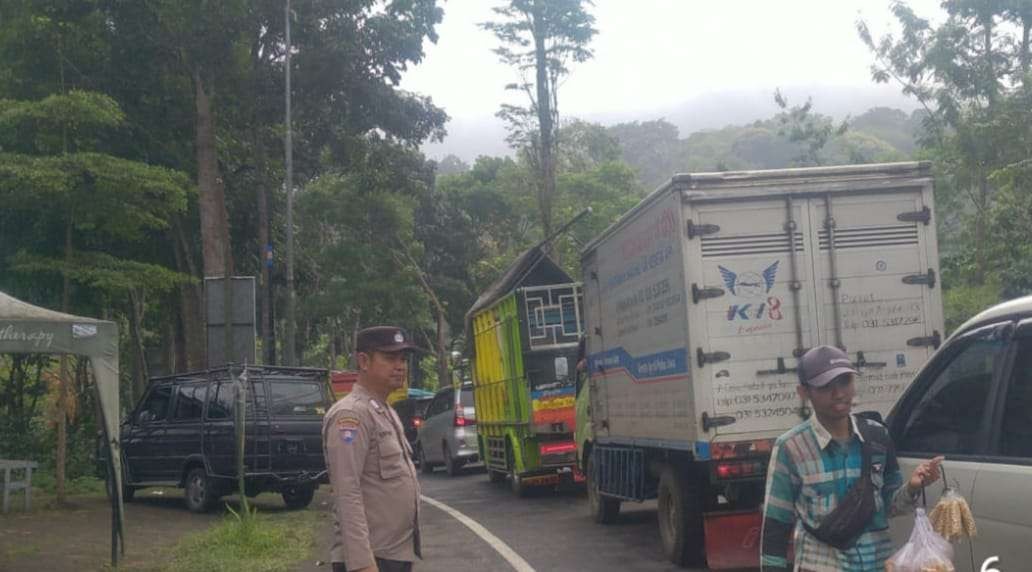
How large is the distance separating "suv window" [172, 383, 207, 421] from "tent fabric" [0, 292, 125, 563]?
4886 millimetres

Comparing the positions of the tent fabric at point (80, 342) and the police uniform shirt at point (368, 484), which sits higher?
the tent fabric at point (80, 342)

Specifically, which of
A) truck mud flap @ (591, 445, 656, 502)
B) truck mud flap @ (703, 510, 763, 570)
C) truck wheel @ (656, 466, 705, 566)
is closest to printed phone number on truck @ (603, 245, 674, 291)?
truck mud flap @ (591, 445, 656, 502)

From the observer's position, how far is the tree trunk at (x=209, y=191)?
75.0 feet

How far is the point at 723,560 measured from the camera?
31.0 feet

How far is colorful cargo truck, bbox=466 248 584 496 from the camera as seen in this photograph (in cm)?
1698

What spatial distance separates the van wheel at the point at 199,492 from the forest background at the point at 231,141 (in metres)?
2.10

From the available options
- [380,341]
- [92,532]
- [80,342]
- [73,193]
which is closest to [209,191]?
[73,193]

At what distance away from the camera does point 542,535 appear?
1320 cm

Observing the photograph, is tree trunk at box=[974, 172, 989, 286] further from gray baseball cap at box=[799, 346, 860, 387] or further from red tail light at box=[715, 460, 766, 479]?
gray baseball cap at box=[799, 346, 860, 387]

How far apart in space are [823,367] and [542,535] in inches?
374

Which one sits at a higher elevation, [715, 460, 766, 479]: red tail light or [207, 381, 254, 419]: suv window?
[207, 381, 254, 419]: suv window

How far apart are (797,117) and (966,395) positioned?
101 feet

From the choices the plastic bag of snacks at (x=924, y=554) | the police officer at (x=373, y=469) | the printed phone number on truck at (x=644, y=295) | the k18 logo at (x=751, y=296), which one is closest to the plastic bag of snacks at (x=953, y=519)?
the plastic bag of snacks at (x=924, y=554)

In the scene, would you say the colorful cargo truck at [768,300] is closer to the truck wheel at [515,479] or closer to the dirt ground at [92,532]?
the dirt ground at [92,532]
